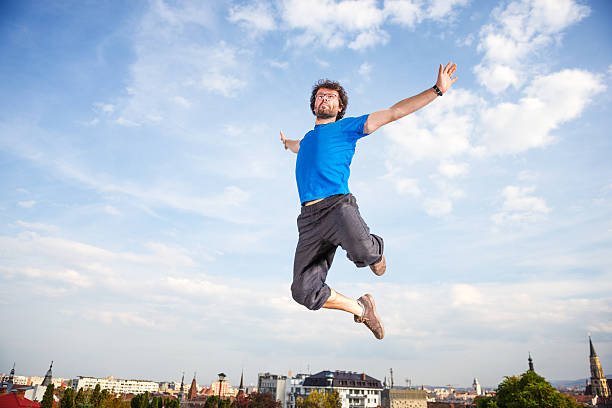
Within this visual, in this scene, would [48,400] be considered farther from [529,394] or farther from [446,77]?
[446,77]

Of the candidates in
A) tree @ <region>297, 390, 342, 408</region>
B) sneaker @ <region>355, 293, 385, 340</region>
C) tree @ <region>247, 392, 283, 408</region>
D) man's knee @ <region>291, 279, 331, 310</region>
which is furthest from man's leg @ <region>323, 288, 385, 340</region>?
tree @ <region>247, 392, 283, 408</region>

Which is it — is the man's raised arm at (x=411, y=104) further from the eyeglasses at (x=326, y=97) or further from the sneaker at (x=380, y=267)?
the sneaker at (x=380, y=267)

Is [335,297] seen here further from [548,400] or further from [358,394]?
[358,394]

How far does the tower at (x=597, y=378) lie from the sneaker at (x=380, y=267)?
161 meters

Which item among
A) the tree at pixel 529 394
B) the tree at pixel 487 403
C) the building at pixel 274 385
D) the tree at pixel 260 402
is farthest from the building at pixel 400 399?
the tree at pixel 529 394

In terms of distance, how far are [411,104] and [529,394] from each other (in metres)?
35.5

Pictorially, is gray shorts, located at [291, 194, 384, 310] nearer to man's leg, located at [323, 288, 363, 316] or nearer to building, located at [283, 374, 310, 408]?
man's leg, located at [323, 288, 363, 316]

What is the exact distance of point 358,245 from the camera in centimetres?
464

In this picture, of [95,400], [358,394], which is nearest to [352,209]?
[95,400]

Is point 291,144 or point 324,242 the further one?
point 291,144

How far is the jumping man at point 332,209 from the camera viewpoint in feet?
15.4

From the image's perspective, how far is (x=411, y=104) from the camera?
15.6 ft

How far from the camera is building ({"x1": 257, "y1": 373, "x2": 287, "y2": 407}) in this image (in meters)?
84.0

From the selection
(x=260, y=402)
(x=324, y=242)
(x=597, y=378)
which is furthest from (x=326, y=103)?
(x=597, y=378)
